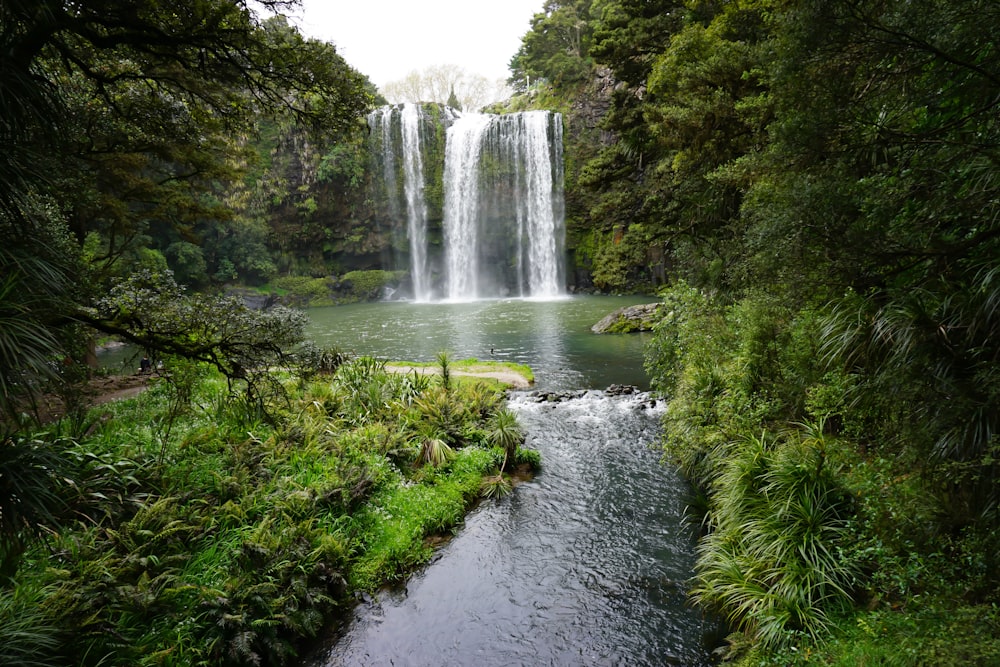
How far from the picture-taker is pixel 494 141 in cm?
3644

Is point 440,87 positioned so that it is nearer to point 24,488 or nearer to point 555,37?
point 555,37

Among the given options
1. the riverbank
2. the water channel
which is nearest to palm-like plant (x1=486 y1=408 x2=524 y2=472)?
the water channel

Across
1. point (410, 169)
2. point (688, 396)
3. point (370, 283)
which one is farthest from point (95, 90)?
point (370, 283)

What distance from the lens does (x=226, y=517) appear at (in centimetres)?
573

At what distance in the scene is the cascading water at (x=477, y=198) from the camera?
36.1 meters

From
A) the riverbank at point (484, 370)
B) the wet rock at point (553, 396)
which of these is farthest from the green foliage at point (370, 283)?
the wet rock at point (553, 396)

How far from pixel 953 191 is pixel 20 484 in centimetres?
587

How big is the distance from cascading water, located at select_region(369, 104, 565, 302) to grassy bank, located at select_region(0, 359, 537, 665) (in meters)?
28.7

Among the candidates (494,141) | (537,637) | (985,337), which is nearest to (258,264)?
(494,141)

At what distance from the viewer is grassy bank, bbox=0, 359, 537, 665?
4.03 m

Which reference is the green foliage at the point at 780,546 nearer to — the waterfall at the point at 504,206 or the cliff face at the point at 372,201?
the cliff face at the point at 372,201

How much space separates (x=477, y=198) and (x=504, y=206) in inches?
89.1

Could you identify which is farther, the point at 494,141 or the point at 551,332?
the point at 494,141

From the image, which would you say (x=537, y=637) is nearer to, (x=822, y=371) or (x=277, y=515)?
(x=277, y=515)
